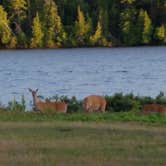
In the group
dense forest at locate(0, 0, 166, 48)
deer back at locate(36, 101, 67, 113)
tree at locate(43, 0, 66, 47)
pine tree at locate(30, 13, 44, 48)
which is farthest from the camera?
tree at locate(43, 0, 66, 47)

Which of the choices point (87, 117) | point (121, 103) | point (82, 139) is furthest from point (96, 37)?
point (82, 139)

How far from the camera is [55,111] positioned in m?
18.8

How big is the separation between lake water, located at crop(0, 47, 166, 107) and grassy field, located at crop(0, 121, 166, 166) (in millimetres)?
13989

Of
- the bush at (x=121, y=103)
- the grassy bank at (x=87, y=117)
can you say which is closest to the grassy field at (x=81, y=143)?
the grassy bank at (x=87, y=117)

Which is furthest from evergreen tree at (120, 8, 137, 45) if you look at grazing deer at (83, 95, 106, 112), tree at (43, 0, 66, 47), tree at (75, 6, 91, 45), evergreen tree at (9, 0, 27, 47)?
grazing deer at (83, 95, 106, 112)

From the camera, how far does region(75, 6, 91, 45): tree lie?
263 ft

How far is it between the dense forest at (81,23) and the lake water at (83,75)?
12148mm

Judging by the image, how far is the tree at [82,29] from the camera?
8006 cm

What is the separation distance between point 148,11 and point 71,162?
72.8 metres

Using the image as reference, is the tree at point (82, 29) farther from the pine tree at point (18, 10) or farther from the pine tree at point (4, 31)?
the pine tree at point (4, 31)

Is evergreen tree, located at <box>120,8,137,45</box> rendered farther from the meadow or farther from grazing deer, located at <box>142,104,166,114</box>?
Result: the meadow

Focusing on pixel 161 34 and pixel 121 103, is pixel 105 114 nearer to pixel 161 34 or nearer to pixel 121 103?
pixel 121 103

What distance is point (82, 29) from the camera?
80.1 metres

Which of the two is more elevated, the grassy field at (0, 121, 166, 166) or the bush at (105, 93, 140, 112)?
the grassy field at (0, 121, 166, 166)
